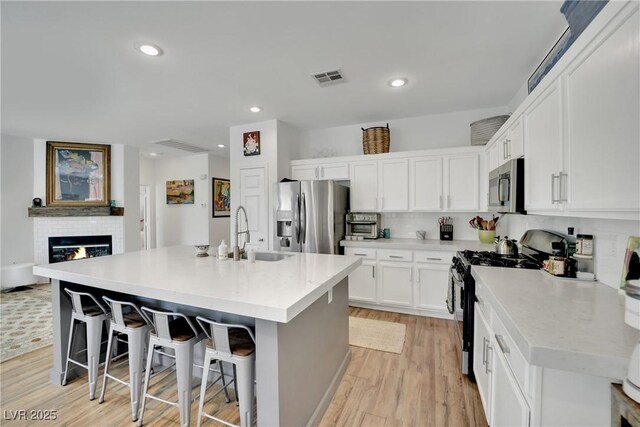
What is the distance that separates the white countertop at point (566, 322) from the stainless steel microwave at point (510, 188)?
575 millimetres

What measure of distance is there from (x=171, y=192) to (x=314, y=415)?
6558 mm

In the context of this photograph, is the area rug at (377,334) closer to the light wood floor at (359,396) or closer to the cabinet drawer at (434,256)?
the light wood floor at (359,396)

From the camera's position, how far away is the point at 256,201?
4277mm

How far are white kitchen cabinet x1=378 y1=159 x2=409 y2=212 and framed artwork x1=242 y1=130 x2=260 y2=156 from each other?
183 cm

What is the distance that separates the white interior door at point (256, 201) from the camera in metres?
4.21

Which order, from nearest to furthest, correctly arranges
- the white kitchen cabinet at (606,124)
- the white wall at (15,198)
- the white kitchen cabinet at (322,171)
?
the white kitchen cabinet at (606,124)
the white kitchen cabinet at (322,171)
the white wall at (15,198)

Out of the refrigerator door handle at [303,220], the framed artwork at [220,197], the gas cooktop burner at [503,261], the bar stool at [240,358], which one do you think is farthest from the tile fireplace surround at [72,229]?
the gas cooktop burner at [503,261]

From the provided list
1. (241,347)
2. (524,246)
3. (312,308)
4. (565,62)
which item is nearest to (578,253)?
(524,246)

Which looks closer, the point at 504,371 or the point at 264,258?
the point at 504,371

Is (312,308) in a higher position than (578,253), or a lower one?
lower

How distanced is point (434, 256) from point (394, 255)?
47 centimetres

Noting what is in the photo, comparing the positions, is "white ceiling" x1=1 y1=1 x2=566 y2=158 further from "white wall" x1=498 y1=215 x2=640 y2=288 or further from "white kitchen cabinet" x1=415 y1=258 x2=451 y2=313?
"white kitchen cabinet" x1=415 y1=258 x2=451 y2=313

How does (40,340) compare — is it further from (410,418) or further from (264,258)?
(410,418)

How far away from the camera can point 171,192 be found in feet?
22.5
